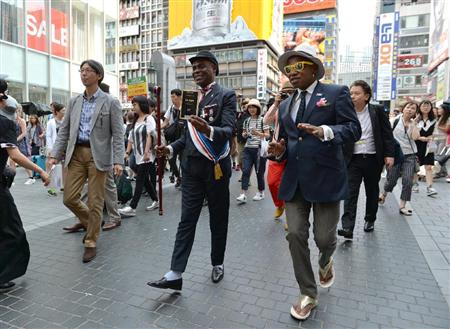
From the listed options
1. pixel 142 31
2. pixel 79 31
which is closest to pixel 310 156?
pixel 79 31

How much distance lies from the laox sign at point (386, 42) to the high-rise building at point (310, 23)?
6385 centimetres

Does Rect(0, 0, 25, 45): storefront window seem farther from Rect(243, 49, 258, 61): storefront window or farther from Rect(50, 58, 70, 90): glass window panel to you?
Rect(243, 49, 258, 61): storefront window

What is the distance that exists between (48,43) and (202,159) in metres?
18.9

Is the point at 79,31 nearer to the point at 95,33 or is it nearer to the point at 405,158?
the point at 95,33

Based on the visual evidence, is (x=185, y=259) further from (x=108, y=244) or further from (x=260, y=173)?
(x=260, y=173)

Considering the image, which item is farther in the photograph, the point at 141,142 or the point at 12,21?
the point at 12,21

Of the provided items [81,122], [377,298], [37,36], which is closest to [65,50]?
[37,36]

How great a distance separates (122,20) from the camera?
98688 millimetres

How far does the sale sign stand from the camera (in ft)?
58.9

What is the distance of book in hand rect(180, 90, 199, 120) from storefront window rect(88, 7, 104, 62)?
21.5 metres

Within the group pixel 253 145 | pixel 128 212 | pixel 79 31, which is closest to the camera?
pixel 128 212

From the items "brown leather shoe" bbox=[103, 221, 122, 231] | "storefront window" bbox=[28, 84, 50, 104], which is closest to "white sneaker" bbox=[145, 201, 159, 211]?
"brown leather shoe" bbox=[103, 221, 122, 231]

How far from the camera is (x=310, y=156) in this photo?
117 inches

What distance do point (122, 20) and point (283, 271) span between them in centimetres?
10571
